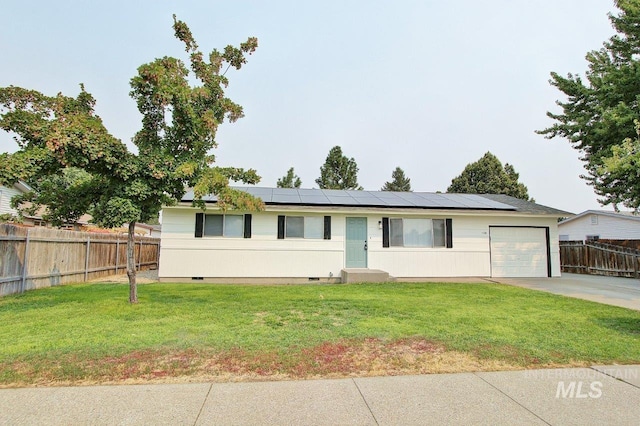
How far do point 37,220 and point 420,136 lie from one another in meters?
23.0

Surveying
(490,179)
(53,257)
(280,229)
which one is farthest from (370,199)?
(490,179)

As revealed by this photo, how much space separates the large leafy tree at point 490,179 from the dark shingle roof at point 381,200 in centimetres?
1763

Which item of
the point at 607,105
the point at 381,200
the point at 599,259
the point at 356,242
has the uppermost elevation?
the point at 607,105

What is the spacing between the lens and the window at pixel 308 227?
11836 millimetres

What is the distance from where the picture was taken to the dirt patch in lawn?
3.45 meters

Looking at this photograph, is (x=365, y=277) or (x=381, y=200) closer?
(x=365, y=277)

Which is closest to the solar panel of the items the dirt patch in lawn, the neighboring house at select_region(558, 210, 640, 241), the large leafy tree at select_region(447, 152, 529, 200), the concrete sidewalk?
the dirt patch in lawn

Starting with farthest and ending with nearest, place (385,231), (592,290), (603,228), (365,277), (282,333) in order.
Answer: (603,228)
(385,231)
(365,277)
(592,290)
(282,333)

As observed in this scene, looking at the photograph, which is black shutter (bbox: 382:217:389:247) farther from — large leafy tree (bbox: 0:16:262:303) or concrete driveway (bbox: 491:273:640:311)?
large leafy tree (bbox: 0:16:262:303)

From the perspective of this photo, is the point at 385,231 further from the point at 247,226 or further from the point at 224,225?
the point at 224,225

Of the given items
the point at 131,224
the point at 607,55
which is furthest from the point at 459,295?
the point at 607,55

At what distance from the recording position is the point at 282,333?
4934 mm

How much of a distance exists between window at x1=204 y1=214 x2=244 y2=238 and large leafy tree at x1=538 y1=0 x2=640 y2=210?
1225 cm

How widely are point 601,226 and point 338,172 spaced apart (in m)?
19.9
